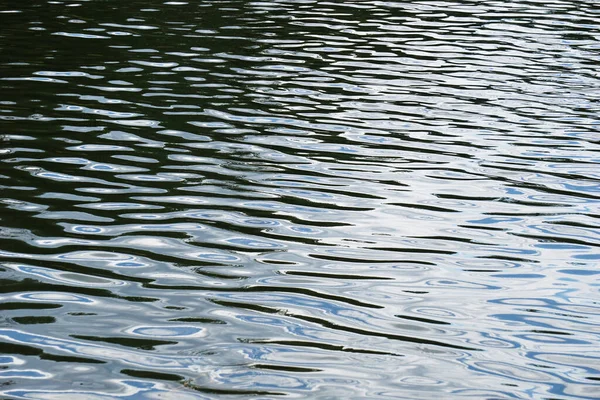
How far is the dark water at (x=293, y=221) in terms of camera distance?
5078 mm

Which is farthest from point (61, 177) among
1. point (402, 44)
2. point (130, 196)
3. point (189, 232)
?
point (402, 44)

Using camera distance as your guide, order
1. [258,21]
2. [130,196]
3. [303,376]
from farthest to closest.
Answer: [258,21] → [130,196] → [303,376]

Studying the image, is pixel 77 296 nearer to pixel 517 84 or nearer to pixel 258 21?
pixel 517 84

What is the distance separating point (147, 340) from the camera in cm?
525

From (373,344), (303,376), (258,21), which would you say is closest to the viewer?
(303,376)

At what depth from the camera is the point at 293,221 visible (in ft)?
23.9

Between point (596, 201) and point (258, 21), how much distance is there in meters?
9.29

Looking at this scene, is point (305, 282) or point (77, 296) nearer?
point (77, 296)

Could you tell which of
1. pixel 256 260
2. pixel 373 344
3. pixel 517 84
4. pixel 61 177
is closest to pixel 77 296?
pixel 256 260

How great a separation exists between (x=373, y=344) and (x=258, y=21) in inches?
460

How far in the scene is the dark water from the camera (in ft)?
16.7

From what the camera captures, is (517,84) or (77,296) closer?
(77,296)

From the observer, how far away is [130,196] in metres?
7.66

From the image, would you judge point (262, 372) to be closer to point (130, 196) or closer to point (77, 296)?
point (77, 296)
